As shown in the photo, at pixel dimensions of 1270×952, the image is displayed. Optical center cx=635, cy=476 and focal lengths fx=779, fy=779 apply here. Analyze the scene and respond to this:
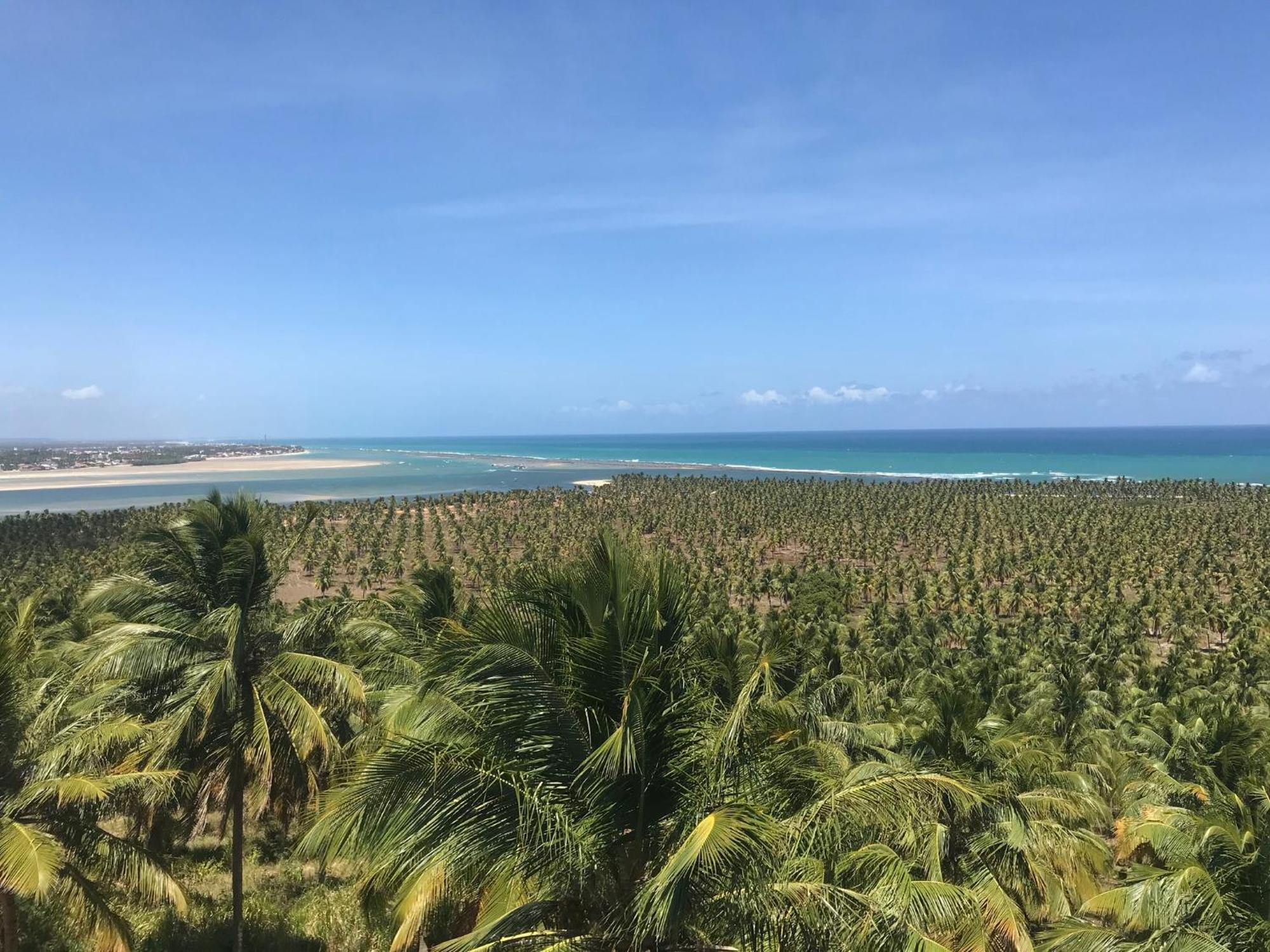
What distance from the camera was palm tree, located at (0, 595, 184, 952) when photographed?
23.7ft

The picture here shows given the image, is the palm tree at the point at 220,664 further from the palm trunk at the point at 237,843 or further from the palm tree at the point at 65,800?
the palm tree at the point at 65,800

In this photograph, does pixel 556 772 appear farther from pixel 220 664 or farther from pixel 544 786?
pixel 220 664

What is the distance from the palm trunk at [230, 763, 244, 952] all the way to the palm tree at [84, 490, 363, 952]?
0.05ft

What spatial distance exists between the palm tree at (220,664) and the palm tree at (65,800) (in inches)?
23.0

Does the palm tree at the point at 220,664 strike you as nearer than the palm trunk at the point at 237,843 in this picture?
Yes

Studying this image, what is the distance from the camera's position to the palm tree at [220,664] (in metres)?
9.66

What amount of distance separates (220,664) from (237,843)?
303 cm

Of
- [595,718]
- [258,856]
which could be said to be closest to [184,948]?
[258,856]

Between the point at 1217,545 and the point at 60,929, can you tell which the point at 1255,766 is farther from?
the point at 1217,545

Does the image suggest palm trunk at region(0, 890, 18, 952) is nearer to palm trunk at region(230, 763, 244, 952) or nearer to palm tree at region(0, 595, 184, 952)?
palm tree at region(0, 595, 184, 952)

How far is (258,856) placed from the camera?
17.1m

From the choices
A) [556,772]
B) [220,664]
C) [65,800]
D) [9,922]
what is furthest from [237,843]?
[556,772]

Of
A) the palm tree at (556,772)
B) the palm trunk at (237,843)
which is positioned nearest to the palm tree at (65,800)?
the palm trunk at (237,843)

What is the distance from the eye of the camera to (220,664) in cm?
962
